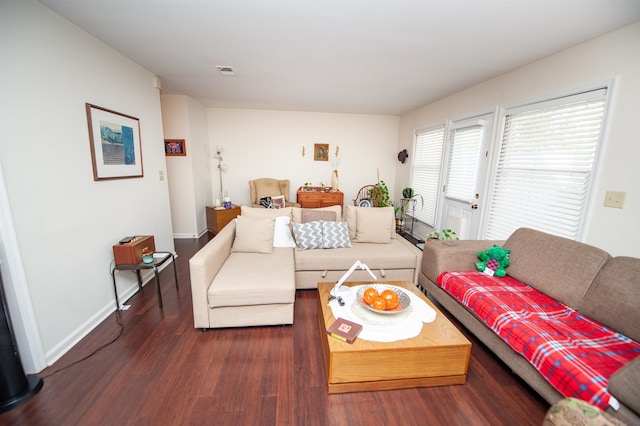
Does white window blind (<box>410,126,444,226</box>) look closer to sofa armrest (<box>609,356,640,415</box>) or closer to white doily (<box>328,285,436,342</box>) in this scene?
white doily (<box>328,285,436,342</box>)

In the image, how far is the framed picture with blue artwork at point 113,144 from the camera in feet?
6.61

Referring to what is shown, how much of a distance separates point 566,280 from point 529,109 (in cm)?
175

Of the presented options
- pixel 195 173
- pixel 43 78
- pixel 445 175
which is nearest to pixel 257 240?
pixel 43 78

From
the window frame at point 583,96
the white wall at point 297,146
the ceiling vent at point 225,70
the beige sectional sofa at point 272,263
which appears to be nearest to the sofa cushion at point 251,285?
the beige sectional sofa at point 272,263

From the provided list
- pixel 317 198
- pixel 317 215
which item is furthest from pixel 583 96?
pixel 317 198

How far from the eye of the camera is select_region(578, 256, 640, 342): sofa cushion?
140 centimetres

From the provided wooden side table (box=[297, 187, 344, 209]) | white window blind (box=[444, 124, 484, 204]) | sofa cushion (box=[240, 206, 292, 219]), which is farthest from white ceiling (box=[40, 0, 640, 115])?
wooden side table (box=[297, 187, 344, 209])

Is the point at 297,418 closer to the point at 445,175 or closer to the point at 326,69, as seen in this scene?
the point at 326,69

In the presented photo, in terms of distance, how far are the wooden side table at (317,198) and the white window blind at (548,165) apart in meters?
2.80

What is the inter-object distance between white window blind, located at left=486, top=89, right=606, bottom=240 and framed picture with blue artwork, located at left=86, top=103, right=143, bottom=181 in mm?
4039

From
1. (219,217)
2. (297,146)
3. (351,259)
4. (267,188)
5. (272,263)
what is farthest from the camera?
(297,146)

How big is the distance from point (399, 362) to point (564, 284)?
1.38 metres

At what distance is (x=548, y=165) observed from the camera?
91.9 inches

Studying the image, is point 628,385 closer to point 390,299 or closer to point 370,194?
point 390,299
